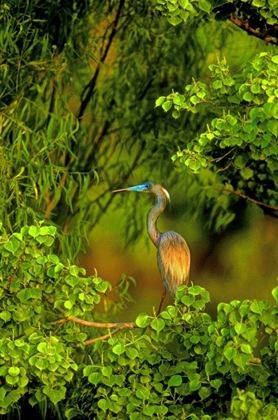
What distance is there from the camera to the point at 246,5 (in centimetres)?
534

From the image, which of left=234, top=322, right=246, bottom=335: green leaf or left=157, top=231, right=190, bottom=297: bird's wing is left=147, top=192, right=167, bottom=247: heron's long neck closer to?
left=157, top=231, right=190, bottom=297: bird's wing

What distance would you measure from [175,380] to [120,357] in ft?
0.68

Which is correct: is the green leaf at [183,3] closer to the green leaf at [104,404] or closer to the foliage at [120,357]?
the foliage at [120,357]

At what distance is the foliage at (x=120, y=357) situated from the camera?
4535 millimetres

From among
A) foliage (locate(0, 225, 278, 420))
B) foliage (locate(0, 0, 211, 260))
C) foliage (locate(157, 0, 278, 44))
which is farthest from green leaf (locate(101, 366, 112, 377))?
foliage (locate(0, 0, 211, 260))

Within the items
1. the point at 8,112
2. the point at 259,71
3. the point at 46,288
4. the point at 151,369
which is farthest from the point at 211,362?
the point at 8,112

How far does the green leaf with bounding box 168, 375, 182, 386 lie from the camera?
4.65 metres

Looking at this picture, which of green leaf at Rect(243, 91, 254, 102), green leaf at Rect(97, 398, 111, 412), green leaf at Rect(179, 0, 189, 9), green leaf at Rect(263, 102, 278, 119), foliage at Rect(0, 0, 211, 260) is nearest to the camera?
green leaf at Rect(263, 102, 278, 119)

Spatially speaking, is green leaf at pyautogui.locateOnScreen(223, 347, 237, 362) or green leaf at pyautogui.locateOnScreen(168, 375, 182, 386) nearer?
green leaf at pyautogui.locateOnScreen(223, 347, 237, 362)

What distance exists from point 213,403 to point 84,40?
2.53m

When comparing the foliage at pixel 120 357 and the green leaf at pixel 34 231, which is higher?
the green leaf at pixel 34 231

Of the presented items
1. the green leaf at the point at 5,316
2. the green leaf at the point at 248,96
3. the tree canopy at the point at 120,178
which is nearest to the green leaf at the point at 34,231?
the tree canopy at the point at 120,178

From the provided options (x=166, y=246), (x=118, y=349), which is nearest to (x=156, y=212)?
(x=166, y=246)

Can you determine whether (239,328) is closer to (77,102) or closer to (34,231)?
(34,231)
